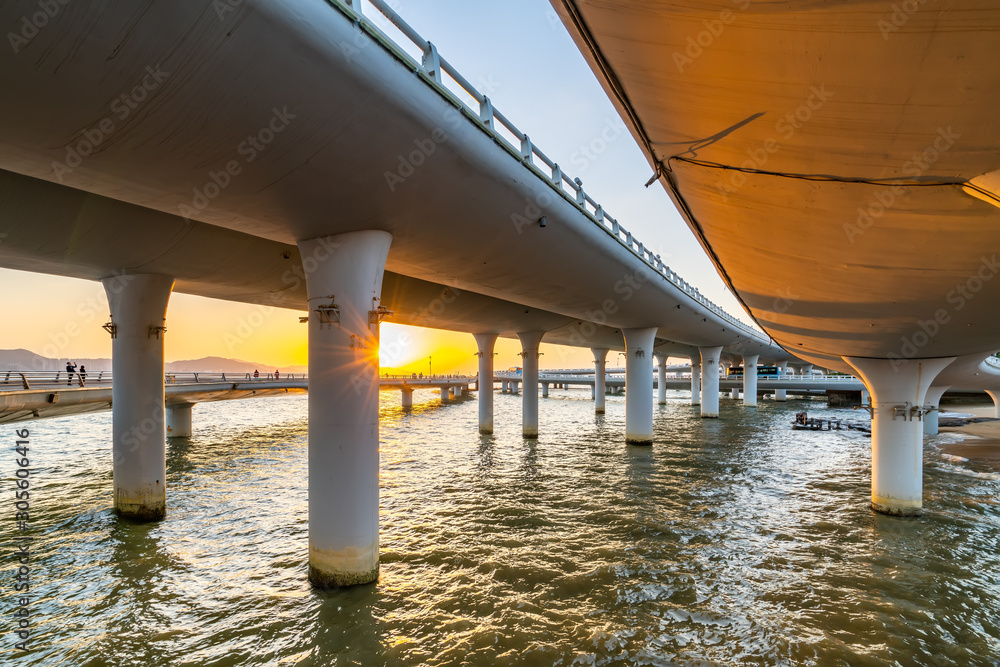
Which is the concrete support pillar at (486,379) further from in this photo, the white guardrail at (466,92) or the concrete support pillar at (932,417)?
the concrete support pillar at (932,417)

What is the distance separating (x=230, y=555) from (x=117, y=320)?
302 inches

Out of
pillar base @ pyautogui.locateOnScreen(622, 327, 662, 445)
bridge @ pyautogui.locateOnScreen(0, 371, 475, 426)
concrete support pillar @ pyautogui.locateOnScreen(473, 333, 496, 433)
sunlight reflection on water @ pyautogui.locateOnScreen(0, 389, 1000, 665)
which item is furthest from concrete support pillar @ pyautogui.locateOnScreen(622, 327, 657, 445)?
bridge @ pyautogui.locateOnScreen(0, 371, 475, 426)

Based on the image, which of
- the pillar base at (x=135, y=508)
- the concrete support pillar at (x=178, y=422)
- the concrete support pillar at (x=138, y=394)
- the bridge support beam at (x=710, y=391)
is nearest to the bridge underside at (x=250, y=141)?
the concrete support pillar at (x=138, y=394)

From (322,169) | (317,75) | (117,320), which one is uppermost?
(317,75)

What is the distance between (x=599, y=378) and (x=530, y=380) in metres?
26.9

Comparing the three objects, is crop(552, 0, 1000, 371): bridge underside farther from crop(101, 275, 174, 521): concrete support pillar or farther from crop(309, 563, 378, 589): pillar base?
crop(101, 275, 174, 521): concrete support pillar

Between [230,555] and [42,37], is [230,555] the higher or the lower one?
the lower one

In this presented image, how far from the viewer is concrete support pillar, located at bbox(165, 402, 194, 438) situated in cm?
3253

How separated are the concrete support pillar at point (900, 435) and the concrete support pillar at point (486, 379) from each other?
2286 cm

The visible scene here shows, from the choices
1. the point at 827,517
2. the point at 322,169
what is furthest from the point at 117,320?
the point at 827,517

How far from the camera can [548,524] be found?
1364 centimetres

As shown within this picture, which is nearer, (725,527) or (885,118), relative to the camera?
(885,118)

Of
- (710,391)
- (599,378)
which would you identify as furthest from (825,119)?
(599,378)

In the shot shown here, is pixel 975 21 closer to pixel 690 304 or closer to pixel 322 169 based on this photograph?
pixel 322 169
